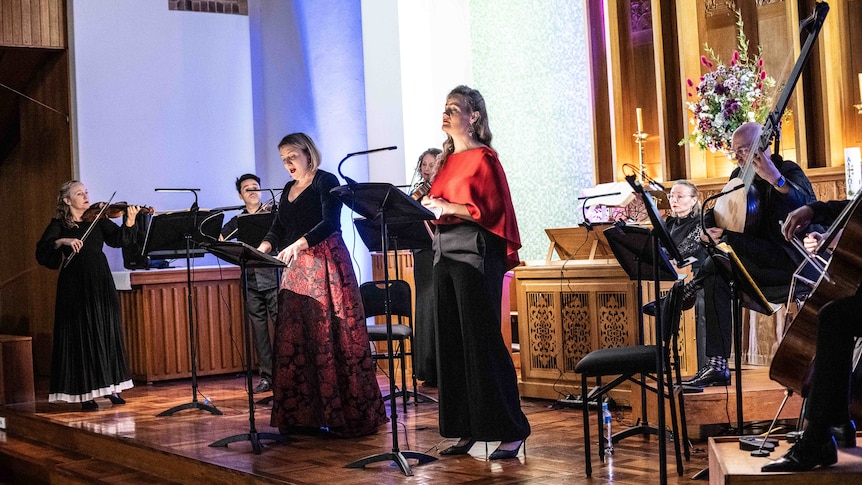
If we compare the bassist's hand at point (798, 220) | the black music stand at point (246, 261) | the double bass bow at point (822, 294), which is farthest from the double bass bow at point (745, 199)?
the black music stand at point (246, 261)

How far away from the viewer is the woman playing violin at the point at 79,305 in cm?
644

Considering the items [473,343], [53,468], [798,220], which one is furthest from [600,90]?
[53,468]

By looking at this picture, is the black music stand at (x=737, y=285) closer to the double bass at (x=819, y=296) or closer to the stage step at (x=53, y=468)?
the double bass at (x=819, y=296)

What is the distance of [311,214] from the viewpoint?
4867mm

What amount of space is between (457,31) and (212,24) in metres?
2.36

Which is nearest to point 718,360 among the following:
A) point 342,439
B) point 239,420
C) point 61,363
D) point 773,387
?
point 773,387

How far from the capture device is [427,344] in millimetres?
6125

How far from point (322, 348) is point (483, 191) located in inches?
50.9

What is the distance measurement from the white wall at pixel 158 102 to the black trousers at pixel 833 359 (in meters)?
6.98

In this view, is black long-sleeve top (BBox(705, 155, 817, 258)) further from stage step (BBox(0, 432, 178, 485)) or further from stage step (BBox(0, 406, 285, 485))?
stage step (BBox(0, 432, 178, 485))

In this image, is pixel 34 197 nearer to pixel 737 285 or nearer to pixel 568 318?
pixel 568 318

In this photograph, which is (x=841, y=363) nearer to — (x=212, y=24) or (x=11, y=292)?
(x=212, y=24)

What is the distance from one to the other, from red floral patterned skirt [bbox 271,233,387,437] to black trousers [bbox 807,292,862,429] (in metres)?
2.70

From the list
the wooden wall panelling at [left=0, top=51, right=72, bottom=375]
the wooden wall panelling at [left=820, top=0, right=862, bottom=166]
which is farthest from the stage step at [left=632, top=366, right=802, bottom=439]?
the wooden wall panelling at [left=0, top=51, right=72, bottom=375]
